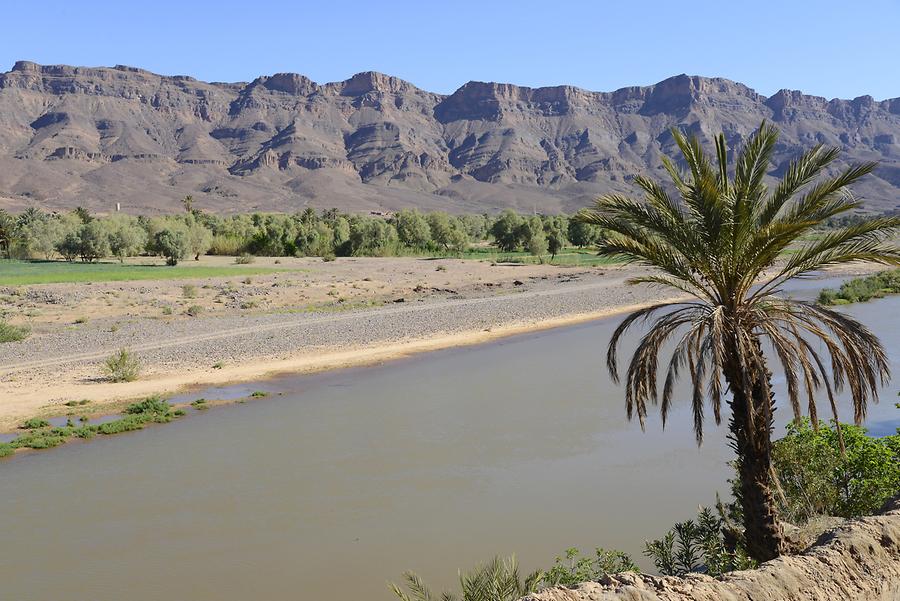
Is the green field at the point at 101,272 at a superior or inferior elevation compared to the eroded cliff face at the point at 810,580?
superior

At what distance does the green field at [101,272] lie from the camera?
44.4 m

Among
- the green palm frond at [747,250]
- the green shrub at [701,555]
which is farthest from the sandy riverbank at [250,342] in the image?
the green palm frond at [747,250]

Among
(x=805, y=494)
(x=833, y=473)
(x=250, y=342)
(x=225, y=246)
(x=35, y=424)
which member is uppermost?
(x=225, y=246)

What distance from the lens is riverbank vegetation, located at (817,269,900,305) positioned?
126 ft

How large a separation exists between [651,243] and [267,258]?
197 ft

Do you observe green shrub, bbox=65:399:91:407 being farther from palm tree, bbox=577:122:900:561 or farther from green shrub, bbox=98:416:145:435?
palm tree, bbox=577:122:900:561

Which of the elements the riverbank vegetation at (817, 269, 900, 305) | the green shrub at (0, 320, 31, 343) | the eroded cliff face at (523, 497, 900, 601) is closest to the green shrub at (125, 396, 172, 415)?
the green shrub at (0, 320, 31, 343)

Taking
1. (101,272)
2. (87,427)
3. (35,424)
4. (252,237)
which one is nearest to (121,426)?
(87,427)

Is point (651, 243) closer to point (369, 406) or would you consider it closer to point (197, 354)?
point (369, 406)

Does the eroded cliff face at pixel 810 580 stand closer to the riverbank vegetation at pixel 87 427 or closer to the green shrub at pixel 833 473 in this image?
the green shrub at pixel 833 473

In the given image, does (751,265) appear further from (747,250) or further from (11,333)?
(11,333)

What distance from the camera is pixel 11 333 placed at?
27.8 m

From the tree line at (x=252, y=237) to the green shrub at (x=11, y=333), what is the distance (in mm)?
30707

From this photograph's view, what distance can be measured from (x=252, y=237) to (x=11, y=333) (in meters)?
45.8
